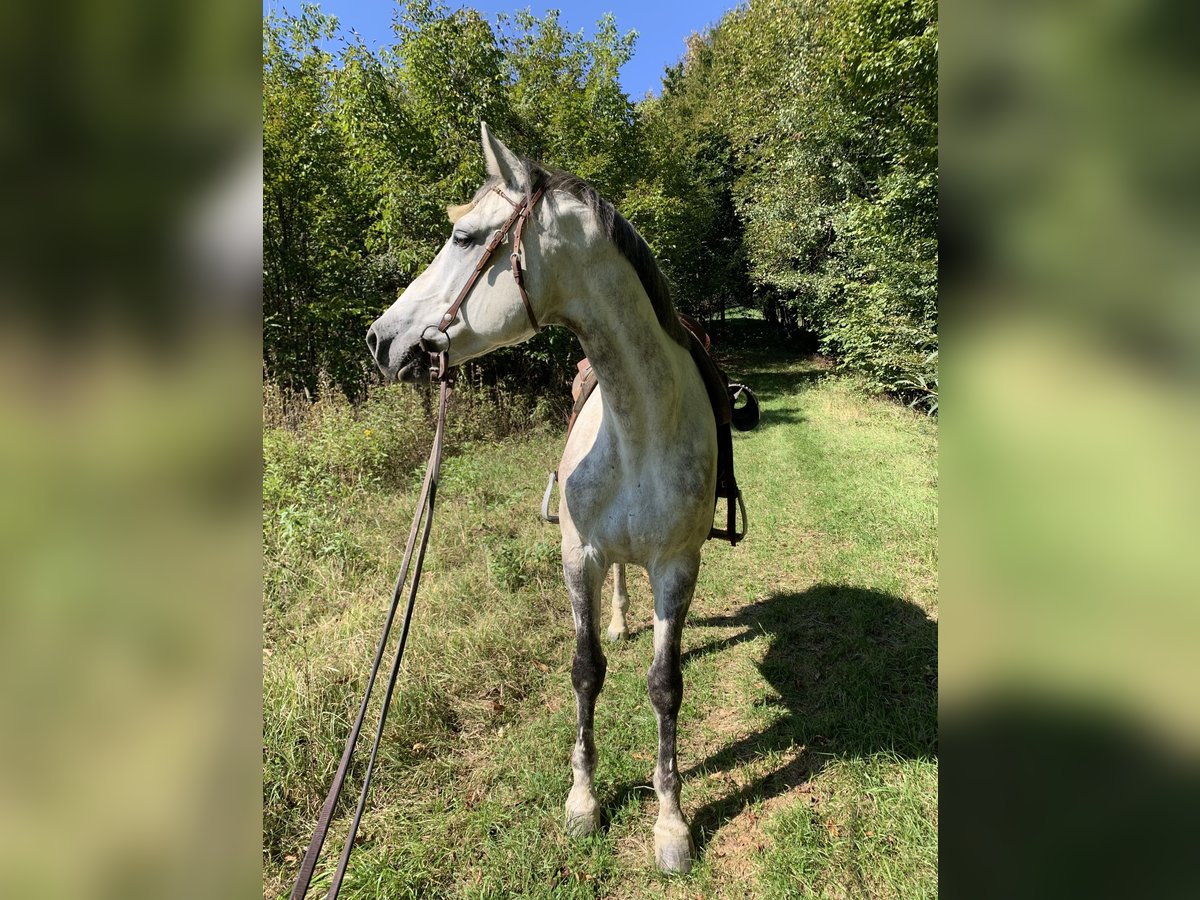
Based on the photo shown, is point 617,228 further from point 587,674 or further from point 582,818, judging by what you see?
point 582,818

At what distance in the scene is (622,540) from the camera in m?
2.21

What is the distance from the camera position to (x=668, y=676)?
2.28 m

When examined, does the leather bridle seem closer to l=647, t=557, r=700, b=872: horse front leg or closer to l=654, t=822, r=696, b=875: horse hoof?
l=647, t=557, r=700, b=872: horse front leg

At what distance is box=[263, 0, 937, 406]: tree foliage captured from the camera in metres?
7.15

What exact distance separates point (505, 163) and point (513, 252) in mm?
296

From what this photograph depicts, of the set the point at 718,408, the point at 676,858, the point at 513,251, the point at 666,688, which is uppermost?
the point at 513,251

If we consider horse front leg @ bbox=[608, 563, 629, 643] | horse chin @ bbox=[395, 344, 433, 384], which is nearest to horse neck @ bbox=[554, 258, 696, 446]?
horse chin @ bbox=[395, 344, 433, 384]

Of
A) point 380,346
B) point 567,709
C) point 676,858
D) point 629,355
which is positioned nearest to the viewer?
point 380,346

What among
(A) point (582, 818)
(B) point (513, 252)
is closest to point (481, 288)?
(B) point (513, 252)

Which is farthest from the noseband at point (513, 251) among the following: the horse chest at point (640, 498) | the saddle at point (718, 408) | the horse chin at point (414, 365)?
the horse chest at point (640, 498)

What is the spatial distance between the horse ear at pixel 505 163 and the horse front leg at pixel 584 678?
139 cm
